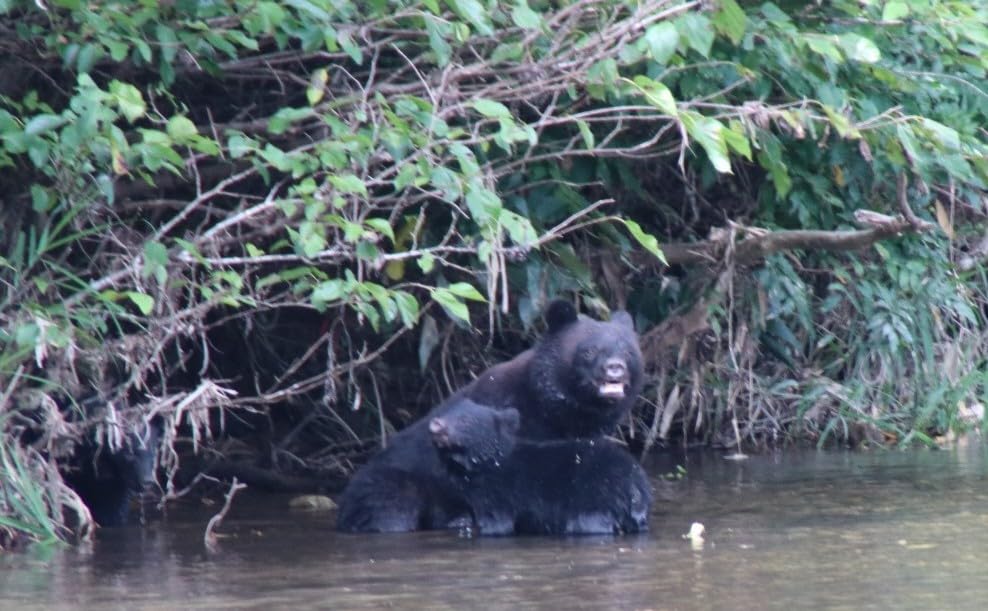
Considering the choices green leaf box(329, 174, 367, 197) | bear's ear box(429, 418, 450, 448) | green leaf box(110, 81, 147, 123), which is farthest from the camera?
bear's ear box(429, 418, 450, 448)

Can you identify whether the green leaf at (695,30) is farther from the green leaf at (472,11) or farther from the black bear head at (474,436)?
the black bear head at (474,436)

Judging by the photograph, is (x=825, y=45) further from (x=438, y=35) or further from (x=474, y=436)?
(x=474, y=436)

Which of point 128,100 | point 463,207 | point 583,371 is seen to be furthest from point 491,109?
point 128,100

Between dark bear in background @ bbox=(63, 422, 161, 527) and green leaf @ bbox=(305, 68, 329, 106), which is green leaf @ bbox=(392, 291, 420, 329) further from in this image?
dark bear in background @ bbox=(63, 422, 161, 527)

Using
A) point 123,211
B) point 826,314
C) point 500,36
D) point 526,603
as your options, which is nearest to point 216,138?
point 123,211

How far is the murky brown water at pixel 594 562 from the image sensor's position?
494 cm

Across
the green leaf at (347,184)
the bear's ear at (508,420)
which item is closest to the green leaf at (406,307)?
the green leaf at (347,184)

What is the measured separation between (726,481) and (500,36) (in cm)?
248

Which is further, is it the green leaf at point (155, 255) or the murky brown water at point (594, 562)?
the green leaf at point (155, 255)

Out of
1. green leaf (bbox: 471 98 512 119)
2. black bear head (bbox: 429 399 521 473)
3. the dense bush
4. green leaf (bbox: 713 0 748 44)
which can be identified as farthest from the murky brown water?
green leaf (bbox: 713 0 748 44)

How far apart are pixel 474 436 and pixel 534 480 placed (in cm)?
29

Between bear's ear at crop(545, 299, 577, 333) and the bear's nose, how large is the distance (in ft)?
0.98

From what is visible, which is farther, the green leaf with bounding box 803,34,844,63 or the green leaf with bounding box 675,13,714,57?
the green leaf with bounding box 803,34,844,63

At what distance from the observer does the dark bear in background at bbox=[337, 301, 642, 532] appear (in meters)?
6.79
